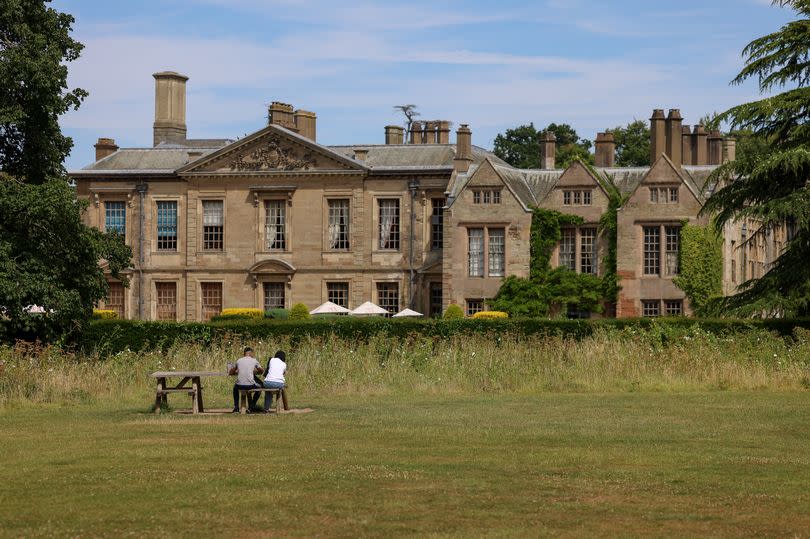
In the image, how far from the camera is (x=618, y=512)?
42.0ft

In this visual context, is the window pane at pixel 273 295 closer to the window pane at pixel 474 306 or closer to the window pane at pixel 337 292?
the window pane at pixel 337 292

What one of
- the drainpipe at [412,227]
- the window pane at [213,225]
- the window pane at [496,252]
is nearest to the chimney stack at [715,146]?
the window pane at [496,252]

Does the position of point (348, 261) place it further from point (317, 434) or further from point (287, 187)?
point (317, 434)

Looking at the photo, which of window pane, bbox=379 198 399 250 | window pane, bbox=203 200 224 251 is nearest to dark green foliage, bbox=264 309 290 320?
window pane, bbox=203 200 224 251

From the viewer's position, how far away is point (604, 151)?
60688 mm

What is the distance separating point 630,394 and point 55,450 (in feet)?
40.0

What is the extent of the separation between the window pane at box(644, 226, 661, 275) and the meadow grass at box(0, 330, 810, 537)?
23109 millimetres

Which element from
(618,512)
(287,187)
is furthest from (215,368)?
(287,187)

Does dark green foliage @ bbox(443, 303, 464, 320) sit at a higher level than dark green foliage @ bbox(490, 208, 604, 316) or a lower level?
lower

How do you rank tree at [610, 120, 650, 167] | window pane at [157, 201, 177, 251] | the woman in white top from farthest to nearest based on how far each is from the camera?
1. tree at [610, 120, 650, 167]
2. window pane at [157, 201, 177, 251]
3. the woman in white top

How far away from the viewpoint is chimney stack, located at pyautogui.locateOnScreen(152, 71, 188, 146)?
224ft

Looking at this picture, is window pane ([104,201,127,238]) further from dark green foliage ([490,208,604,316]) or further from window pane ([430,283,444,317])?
dark green foliage ([490,208,604,316])

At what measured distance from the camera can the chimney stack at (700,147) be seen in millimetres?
59656

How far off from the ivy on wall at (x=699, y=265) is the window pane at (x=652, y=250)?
104 centimetres
